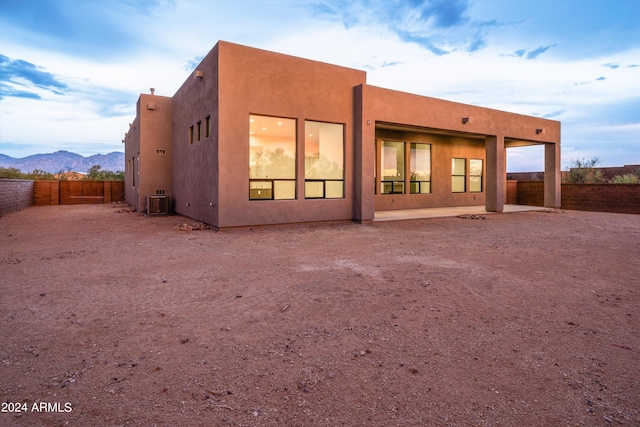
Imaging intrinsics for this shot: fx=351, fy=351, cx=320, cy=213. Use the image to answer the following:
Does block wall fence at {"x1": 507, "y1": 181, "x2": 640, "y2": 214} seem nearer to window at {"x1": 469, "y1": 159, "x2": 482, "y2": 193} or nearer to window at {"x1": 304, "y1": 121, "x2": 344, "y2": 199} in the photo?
window at {"x1": 469, "y1": 159, "x2": 482, "y2": 193}

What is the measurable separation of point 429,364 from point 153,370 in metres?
1.90

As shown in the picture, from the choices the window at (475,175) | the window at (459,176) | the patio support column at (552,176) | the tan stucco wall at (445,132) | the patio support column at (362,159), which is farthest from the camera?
the window at (475,175)

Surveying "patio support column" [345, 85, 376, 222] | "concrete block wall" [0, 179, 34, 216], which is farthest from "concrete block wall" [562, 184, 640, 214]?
"concrete block wall" [0, 179, 34, 216]

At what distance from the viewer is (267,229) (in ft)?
32.0

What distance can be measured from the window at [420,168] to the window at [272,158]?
7.60m

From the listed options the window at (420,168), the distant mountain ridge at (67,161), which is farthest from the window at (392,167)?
the distant mountain ridge at (67,161)

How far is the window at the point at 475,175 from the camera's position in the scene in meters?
18.2

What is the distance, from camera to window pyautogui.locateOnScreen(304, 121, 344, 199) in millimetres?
10695

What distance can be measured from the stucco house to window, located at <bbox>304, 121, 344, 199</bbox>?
0.03 meters

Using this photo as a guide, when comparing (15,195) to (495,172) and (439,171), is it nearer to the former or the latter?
(439,171)

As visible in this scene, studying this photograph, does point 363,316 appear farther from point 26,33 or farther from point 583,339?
point 26,33

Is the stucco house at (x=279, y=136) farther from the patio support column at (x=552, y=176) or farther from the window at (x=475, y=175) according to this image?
the window at (x=475, y=175)

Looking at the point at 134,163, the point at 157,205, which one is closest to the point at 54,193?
the point at 134,163

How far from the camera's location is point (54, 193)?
20406mm
